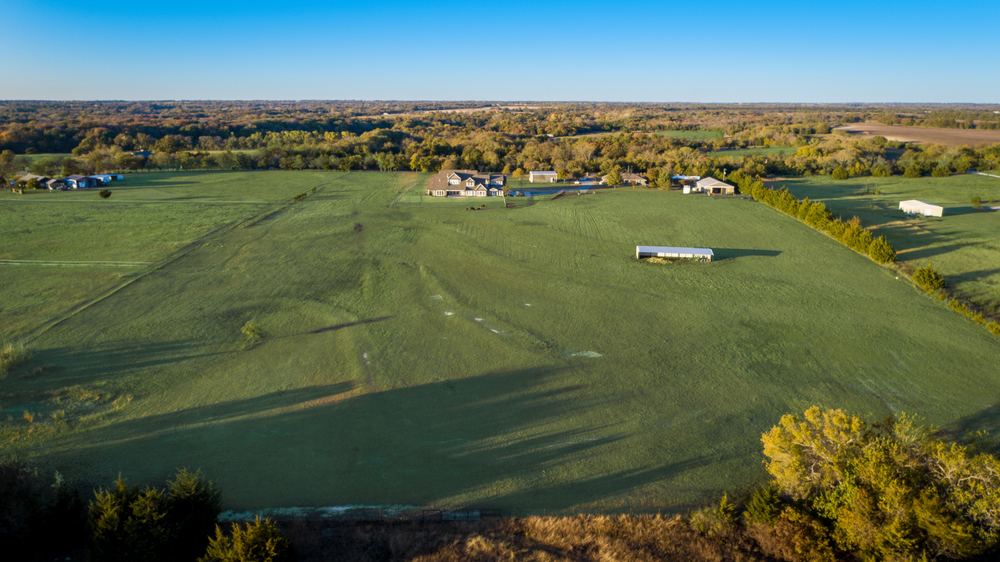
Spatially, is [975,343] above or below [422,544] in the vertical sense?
above

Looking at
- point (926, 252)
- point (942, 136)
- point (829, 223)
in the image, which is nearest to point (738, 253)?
point (829, 223)

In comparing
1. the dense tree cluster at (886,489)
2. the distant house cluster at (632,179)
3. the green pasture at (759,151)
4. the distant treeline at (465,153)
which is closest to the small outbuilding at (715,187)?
the distant treeline at (465,153)

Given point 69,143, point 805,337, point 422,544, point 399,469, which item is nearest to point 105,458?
point 399,469

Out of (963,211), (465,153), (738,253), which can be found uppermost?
(465,153)

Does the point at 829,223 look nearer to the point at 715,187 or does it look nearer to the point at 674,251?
the point at 674,251

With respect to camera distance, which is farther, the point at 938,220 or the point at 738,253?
the point at 938,220

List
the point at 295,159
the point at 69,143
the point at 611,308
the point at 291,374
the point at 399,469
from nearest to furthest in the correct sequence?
the point at 399,469 → the point at 291,374 → the point at 611,308 → the point at 295,159 → the point at 69,143

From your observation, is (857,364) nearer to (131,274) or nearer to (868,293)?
(868,293)
